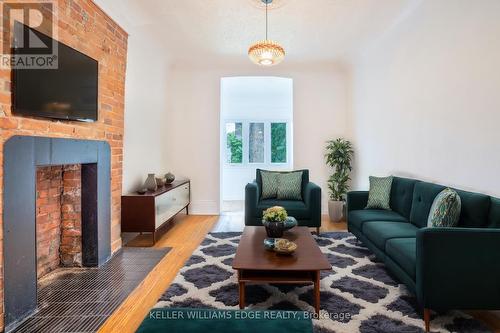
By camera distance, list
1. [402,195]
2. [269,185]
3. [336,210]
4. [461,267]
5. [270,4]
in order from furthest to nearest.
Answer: [336,210] → [269,185] → [402,195] → [270,4] → [461,267]

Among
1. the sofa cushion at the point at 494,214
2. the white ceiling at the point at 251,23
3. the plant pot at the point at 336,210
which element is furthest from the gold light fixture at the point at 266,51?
the plant pot at the point at 336,210

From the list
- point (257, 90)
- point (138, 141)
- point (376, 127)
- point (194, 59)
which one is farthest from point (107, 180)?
point (257, 90)

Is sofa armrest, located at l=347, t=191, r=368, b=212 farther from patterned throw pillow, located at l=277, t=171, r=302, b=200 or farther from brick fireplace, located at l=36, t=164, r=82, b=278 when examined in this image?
brick fireplace, located at l=36, t=164, r=82, b=278

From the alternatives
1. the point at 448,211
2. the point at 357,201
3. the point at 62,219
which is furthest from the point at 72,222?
the point at 448,211

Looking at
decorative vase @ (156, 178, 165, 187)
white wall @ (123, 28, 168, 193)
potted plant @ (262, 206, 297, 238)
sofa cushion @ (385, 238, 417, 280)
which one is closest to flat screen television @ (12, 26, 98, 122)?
white wall @ (123, 28, 168, 193)

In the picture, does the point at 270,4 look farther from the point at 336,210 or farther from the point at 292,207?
the point at 336,210

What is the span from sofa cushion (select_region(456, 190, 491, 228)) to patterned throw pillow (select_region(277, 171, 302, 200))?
2244 mm

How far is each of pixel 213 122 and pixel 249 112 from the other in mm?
2077

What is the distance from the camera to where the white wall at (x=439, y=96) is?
2.39 m

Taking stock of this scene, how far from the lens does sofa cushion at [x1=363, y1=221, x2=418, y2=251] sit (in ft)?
8.71

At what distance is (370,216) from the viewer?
3336 mm

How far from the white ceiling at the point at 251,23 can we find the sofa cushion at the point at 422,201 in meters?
2.06

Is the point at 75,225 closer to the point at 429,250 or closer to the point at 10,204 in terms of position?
the point at 10,204

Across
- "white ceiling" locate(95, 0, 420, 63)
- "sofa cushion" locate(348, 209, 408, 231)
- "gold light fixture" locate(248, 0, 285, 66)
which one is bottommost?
"sofa cushion" locate(348, 209, 408, 231)
